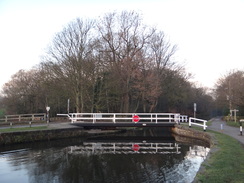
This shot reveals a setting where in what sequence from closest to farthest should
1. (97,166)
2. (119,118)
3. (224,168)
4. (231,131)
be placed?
(224,168)
(97,166)
(231,131)
(119,118)

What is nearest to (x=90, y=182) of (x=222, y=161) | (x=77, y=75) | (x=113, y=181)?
(x=113, y=181)

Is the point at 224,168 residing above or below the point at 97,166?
above

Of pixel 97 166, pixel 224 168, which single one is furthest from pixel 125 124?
→ pixel 224 168

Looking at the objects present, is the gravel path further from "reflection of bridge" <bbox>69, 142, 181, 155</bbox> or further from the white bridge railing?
"reflection of bridge" <bbox>69, 142, 181, 155</bbox>

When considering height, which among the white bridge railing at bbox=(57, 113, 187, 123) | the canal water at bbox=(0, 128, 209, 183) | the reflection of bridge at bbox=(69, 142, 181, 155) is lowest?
the reflection of bridge at bbox=(69, 142, 181, 155)

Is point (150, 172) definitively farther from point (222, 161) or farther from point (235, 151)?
point (235, 151)

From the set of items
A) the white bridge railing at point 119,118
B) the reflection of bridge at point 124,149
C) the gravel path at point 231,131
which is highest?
the white bridge railing at point 119,118

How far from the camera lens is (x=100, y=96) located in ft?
107

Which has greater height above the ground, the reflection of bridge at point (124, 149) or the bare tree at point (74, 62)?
the bare tree at point (74, 62)

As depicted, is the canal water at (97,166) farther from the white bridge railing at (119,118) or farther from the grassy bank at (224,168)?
the white bridge railing at (119,118)

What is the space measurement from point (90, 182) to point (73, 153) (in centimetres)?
662

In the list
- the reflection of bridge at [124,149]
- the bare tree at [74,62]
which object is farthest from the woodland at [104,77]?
the reflection of bridge at [124,149]

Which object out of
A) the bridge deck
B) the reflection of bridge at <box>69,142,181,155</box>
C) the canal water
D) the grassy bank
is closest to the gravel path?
the canal water

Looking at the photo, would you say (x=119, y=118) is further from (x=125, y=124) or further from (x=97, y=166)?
(x=97, y=166)
